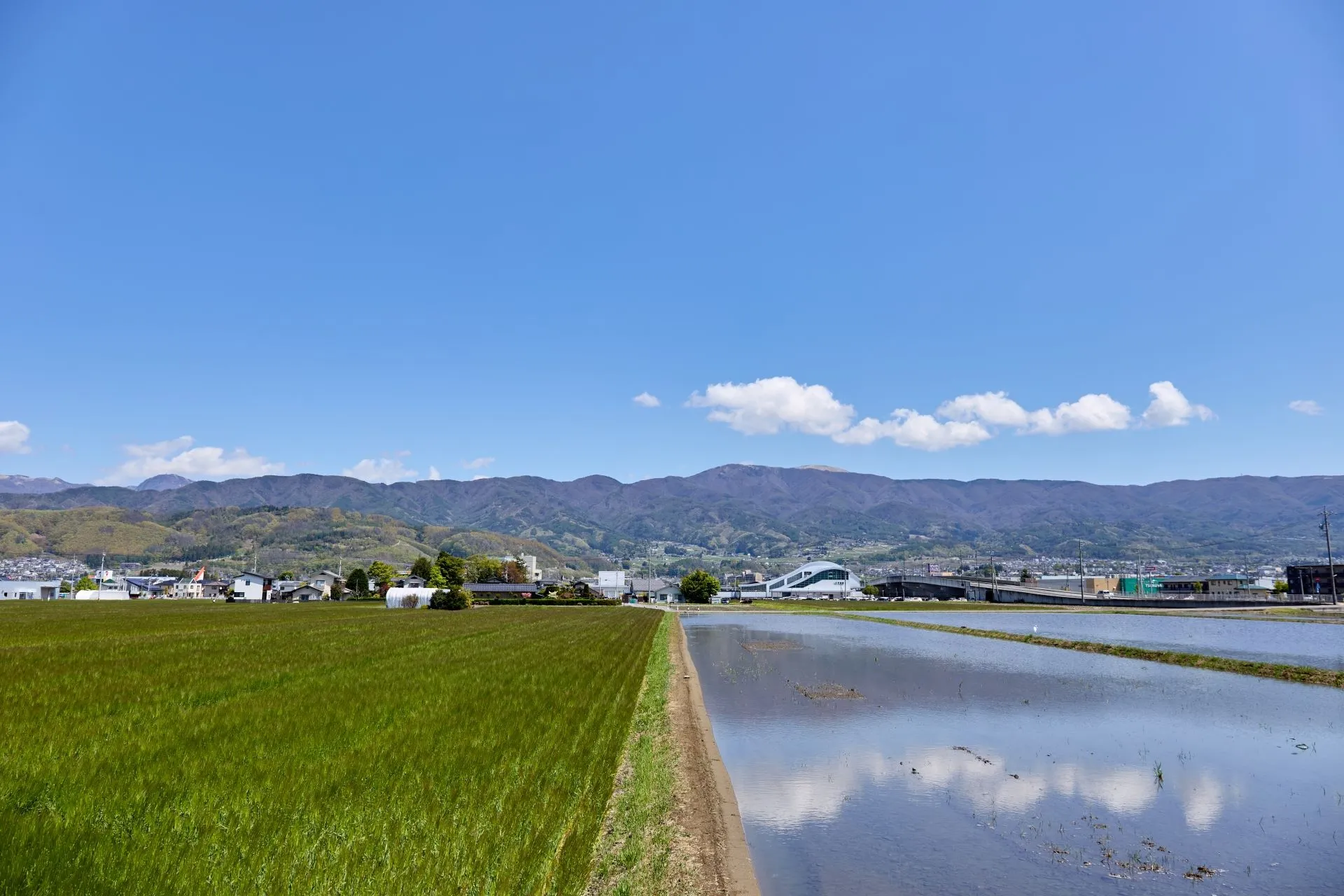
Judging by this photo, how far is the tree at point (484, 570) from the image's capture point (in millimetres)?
180000

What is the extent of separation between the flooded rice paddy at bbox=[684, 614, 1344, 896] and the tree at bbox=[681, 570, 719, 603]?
133460 millimetres

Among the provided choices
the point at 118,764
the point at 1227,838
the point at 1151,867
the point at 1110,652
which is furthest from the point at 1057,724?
the point at 1110,652

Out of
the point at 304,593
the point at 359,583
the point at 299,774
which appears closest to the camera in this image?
the point at 299,774

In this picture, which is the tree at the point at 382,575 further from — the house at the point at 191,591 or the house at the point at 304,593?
the house at the point at 191,591

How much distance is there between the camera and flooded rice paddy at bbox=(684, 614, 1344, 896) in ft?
33.7

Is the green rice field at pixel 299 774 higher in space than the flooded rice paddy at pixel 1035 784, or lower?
higher

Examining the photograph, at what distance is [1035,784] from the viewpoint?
1485 cm

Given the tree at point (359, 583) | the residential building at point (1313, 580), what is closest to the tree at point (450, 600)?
the tree at point (359, 583)

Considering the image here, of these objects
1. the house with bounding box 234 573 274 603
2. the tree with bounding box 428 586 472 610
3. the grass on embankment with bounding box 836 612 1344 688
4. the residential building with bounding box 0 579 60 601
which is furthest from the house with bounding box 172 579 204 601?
the grass on embankment with bounding box 836 612 1344 688

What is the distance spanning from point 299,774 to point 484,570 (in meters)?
178

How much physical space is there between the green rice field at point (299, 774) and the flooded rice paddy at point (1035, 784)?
3.50 meters

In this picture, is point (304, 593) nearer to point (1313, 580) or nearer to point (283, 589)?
point (283, 589)

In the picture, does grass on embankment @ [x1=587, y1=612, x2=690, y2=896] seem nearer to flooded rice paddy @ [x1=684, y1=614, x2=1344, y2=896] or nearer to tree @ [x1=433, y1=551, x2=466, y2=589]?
flooded rice paddy @ [x1=684, y1=614, x2=1344, y2=896]

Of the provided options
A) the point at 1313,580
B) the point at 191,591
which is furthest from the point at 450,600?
the point at 1313,580
